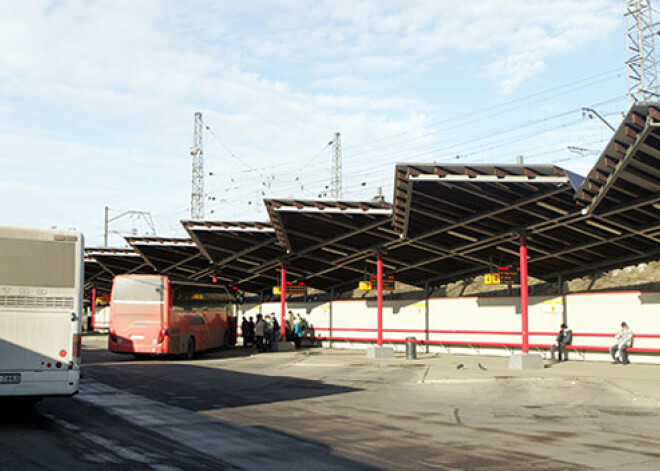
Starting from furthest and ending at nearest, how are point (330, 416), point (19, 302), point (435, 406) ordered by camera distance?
point (435, 406) < point (330, 416) < point (19, 302)

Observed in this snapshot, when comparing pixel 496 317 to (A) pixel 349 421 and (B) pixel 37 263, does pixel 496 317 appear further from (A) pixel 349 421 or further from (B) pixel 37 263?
(B) pixel 37 263

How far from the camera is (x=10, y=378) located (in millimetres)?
11047

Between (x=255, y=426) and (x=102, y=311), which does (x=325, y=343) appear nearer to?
(x=255, y=426)

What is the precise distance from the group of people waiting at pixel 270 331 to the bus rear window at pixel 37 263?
23.5 metres

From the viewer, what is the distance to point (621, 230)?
22.7 m

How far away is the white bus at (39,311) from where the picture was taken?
11.2 meters

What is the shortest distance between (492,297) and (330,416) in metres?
17.3

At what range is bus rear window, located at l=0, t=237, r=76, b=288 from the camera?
11.3 m

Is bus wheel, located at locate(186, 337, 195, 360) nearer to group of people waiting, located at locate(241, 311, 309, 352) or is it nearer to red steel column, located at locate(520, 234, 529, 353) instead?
group of people waiting, located at locate(241, 311, 309, 352)

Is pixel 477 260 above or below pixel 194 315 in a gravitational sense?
above

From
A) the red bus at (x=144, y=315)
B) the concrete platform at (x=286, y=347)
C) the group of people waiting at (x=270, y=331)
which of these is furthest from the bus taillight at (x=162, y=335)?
the concrete platform at (x=286, y=347)

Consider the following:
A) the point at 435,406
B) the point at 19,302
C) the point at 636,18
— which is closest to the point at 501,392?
the point at 435,406

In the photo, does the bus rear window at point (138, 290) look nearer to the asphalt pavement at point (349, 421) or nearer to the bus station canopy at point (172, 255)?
the bus station canopy at point (172, 255)

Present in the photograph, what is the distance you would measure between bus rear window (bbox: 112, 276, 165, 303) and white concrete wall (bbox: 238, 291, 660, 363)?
38.3ft
